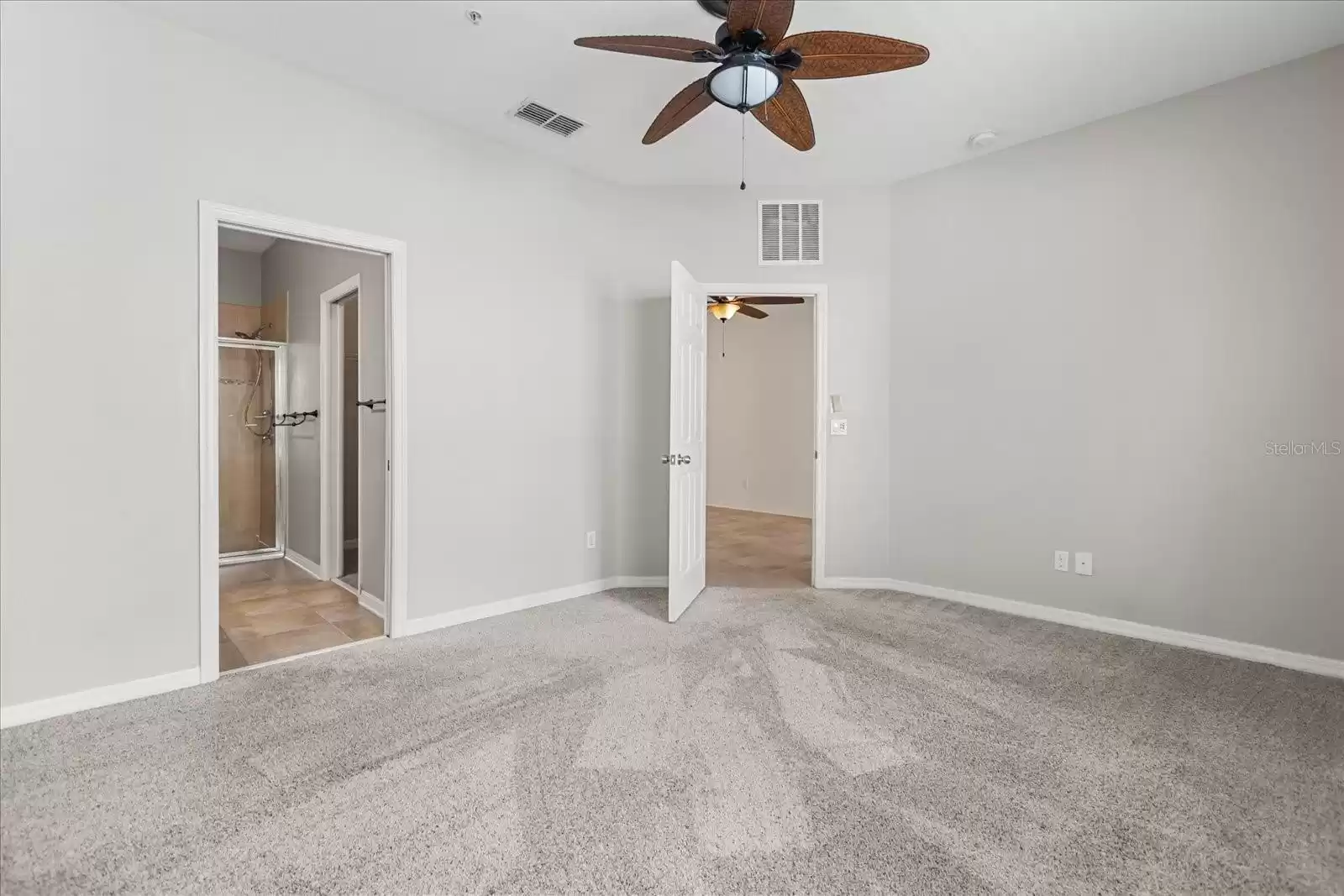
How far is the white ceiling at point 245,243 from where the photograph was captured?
5030 millimetres

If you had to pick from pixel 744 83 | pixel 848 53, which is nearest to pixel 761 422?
pixel 744 83

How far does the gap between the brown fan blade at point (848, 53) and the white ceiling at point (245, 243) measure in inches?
178

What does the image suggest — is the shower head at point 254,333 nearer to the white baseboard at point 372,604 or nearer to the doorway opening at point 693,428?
the white baseboard at point 372,604

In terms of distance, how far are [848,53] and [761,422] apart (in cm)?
608

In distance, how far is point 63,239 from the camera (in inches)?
92.1

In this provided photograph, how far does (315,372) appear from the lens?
16.3 feet

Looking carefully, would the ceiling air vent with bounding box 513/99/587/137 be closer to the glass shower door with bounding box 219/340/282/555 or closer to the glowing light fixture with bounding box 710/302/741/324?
the glowing light fixture with bounding box 710/302/741/324

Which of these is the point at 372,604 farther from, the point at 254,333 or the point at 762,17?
the point at 762,17

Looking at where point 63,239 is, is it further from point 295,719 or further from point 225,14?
point 295,719

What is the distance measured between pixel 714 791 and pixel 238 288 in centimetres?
600

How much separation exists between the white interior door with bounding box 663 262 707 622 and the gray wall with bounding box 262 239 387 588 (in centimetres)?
169

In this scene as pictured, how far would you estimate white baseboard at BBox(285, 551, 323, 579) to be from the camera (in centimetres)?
473

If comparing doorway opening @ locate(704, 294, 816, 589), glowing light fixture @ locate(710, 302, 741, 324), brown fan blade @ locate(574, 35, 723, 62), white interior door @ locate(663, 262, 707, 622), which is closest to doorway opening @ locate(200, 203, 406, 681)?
white interior door @ locate(663, 262, 707, 622)

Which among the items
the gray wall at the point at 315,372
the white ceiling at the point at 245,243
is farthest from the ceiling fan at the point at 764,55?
the white ceiling at the point at 245,243
